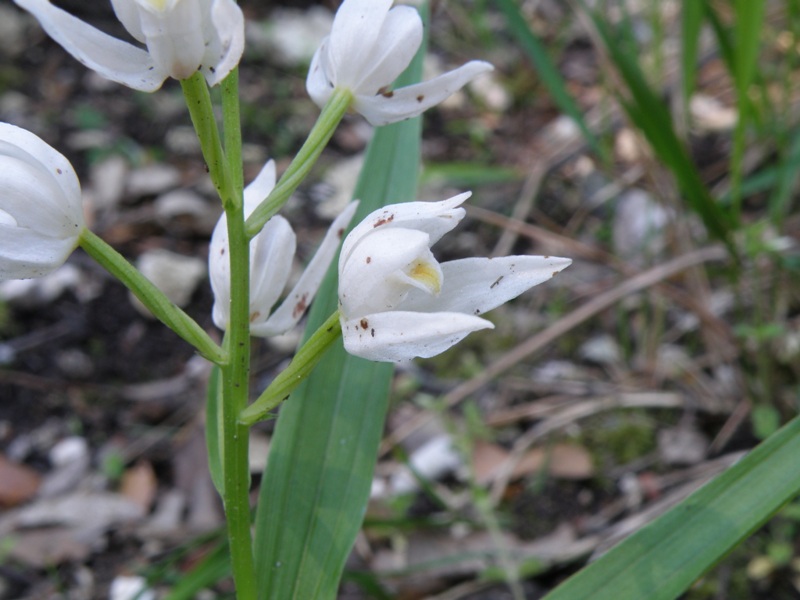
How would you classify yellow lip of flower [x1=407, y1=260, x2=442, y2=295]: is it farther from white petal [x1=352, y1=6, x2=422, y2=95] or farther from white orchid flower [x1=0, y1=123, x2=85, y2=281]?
white orchid flower [x1=0, y1=123, x2=85, y2=281]

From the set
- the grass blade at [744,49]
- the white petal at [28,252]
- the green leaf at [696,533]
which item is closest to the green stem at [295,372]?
the white petal at [28,252]

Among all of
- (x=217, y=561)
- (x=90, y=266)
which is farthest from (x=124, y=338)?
(x=217, y=561)

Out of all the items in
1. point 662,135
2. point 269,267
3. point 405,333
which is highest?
point 662,135

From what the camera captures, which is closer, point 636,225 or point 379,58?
point 379,58

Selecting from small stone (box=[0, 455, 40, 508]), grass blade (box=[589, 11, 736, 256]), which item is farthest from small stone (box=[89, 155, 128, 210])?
grass blade (box=[589, 11, 736, 256])

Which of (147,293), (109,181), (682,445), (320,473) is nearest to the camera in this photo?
(147,293)

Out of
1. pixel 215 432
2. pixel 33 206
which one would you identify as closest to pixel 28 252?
pixel 33 206

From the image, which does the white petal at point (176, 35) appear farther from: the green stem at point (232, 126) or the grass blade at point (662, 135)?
the grass blade at point (662, 135)

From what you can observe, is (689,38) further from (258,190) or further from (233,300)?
(233,300)

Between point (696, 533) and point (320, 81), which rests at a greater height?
point (320, 81)
